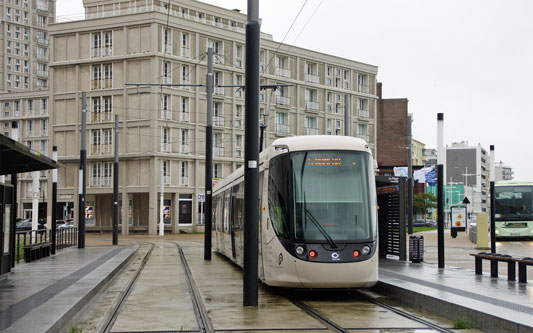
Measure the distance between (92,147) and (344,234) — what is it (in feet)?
166

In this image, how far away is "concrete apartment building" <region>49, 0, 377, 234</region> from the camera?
59.2 metres

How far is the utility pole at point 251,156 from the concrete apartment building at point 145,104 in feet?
154

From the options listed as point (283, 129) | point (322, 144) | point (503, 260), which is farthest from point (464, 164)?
point (322, 144)

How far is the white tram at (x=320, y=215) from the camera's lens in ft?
41.7

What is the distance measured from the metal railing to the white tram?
33.2 feet

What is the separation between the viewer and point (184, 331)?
9.39 metres

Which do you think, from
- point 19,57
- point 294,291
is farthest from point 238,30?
point 19,57

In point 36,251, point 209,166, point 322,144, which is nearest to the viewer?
point 322,144

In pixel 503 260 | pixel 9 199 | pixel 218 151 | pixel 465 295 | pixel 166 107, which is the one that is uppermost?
pixel 166 107

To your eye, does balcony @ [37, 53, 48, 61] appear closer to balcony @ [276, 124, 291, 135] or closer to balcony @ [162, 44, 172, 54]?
balcony @ [276, 124, 291, 135]

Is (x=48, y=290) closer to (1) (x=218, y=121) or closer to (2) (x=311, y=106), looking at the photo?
(1) (x=218, y=121)

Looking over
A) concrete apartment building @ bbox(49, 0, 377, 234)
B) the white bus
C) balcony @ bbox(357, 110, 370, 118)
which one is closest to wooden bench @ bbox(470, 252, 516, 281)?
the white bus

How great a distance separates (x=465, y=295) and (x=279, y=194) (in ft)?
12.6

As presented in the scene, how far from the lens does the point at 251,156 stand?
12.0 meters
